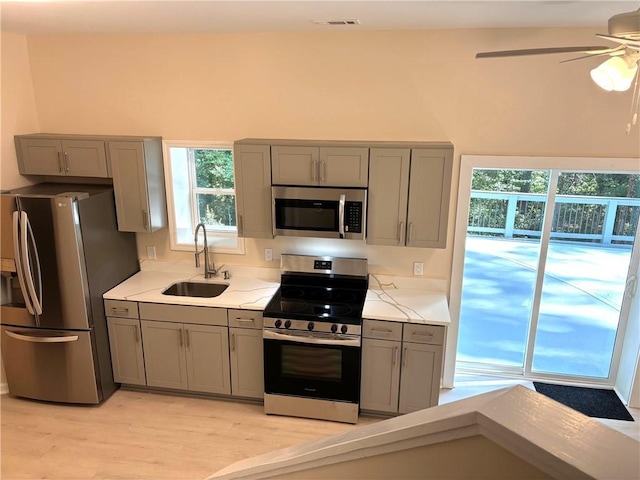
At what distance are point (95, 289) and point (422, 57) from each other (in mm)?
3080

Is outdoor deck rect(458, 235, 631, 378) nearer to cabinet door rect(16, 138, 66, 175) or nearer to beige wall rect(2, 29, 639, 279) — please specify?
beige wall rect(2, 29, 639, 279)

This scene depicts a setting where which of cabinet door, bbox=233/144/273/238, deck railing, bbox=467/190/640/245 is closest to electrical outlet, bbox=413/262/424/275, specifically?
deck railing, bbox=467/190/640/245

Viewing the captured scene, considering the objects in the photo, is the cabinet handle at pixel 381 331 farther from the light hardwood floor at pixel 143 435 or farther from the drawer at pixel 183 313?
the drawer at pixel 183 313

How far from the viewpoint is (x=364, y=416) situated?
3.64m

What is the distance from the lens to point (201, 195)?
13.5 ft

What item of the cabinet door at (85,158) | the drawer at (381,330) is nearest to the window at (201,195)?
the cabinet door at (85,158)

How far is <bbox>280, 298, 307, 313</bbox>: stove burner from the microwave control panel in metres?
0.68

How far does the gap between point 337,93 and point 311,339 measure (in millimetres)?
1897

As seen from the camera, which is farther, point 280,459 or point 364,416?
point 364,416

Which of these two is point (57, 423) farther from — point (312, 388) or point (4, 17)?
point (4, 17)

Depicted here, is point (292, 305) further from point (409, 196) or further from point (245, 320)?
point (409, 196)

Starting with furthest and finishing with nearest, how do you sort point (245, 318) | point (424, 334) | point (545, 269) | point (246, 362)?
1. point (545, 269)
2. point (246, 362)
3. point (245, 318)
4. point (424, 334)

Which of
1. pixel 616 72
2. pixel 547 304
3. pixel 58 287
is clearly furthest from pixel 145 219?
pixel 547 304

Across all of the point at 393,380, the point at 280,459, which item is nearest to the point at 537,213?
the point at 393,380
